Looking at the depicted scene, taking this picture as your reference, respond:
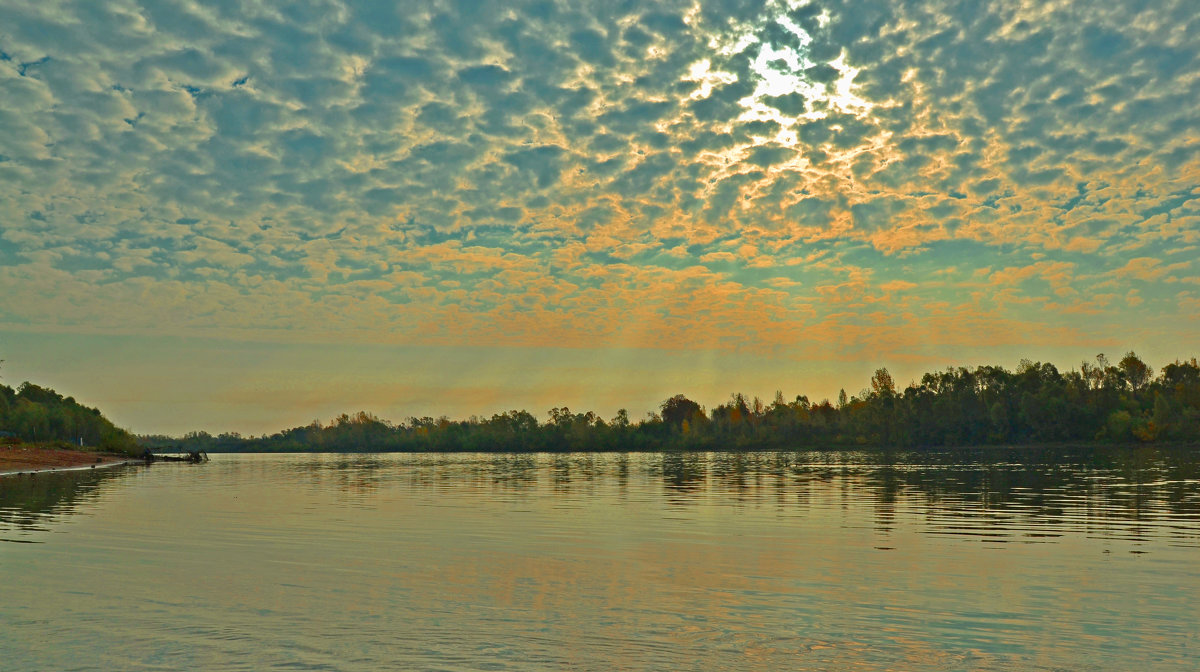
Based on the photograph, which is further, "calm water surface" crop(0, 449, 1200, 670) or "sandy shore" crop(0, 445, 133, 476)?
"sandy shore" crop(0, 445, 133, 476)

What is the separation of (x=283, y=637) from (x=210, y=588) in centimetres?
681

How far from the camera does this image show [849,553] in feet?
87.5

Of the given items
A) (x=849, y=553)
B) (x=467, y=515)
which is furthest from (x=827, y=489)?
(x=849, y=553)

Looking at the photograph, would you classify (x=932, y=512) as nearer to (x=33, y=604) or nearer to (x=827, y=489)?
(x=827, y=489)

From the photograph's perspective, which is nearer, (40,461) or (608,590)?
(608,590)

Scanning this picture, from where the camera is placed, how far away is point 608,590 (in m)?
20.2

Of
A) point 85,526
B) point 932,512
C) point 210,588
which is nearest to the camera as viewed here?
point 210,588

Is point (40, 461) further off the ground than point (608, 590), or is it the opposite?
point (608, 590)

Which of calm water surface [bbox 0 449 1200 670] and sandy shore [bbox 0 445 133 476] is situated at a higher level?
calm water surface [bbox 0 449 1200 670]

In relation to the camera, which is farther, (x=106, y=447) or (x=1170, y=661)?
(x=106, y=447)

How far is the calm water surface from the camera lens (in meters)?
13.9

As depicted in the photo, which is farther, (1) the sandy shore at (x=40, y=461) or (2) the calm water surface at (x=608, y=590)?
(1) the sandy shore at (x=40, y=461)

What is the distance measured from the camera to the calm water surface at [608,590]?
13.9m

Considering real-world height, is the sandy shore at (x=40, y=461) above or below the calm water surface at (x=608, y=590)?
below
